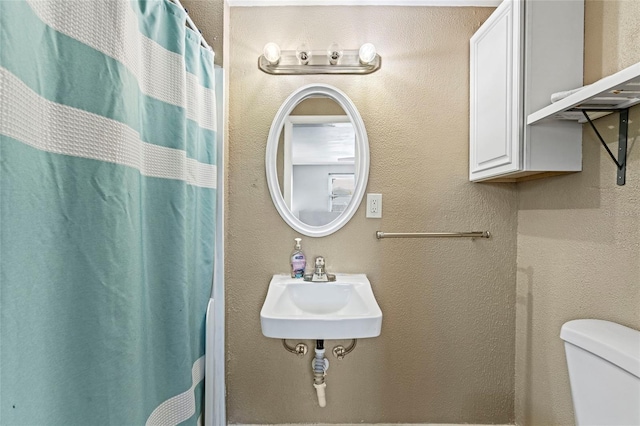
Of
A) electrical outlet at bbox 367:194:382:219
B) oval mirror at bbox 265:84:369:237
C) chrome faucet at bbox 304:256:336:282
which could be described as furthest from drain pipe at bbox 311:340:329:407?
electrical outlet at bbox 367:194:382:219

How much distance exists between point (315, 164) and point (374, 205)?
1.16ft

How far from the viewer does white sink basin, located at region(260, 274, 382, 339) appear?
1.19 m

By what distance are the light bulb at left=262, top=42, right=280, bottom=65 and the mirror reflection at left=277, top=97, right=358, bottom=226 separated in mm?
231

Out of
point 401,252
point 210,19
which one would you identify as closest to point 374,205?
point 401,252

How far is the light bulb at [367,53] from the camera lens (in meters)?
1.48

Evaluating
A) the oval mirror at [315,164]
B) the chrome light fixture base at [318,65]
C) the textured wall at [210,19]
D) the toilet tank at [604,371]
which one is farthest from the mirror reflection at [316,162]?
the toilet tank at [604,371]

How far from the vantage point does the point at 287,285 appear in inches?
58.8

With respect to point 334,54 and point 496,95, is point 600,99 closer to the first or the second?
point 496,95

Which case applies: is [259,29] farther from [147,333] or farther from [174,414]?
[174,414]

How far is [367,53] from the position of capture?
1.49 metres

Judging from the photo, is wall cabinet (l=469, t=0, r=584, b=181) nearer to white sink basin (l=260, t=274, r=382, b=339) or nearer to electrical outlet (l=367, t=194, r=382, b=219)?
electrical outlet (l=367, t=194, r=382, b=219)

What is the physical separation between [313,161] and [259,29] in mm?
692

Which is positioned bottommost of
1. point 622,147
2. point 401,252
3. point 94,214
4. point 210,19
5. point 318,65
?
point 401,252

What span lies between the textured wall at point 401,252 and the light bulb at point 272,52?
0.32 ft
